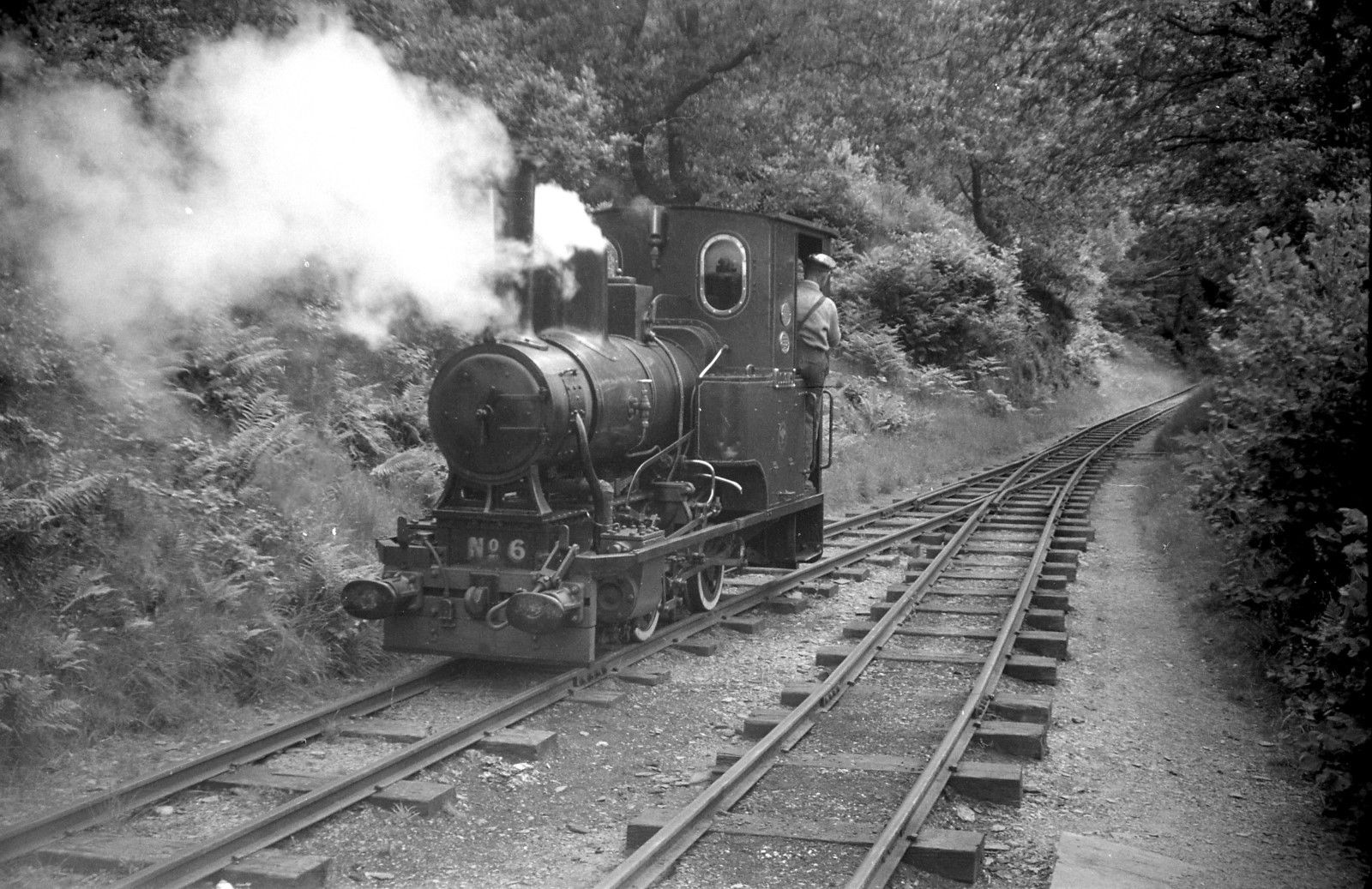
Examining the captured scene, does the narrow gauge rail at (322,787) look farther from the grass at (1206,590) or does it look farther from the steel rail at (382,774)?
the grass at (1206,590)

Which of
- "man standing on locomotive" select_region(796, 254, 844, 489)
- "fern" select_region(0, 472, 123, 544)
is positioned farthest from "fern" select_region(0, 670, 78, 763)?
"man standing on locomotive" select_region(796, 254, 844, 489)

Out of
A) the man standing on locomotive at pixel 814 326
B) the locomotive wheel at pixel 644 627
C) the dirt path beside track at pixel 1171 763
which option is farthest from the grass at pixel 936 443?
the locomotive wheel at pixel 644 627

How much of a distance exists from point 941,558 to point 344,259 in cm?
586

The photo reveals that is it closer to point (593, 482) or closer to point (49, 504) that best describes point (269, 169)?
point (49, 504)

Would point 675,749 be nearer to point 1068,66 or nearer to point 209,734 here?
point 209,734

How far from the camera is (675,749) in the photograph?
19.6ft

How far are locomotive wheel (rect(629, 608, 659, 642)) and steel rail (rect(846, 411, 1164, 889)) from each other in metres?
2.22

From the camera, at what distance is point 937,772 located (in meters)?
5.29

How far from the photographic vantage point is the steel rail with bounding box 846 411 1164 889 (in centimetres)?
428

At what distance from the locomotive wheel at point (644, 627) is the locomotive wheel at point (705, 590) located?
2.63 ft

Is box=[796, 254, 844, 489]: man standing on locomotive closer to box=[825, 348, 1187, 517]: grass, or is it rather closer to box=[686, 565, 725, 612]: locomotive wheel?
box=[686, 565, 725, 612]: locomotive wheel

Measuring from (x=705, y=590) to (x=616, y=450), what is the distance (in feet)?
6.29

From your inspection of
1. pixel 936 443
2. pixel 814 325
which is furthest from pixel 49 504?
pixel 936 443

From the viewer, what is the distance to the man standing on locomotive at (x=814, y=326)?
9.56 m
